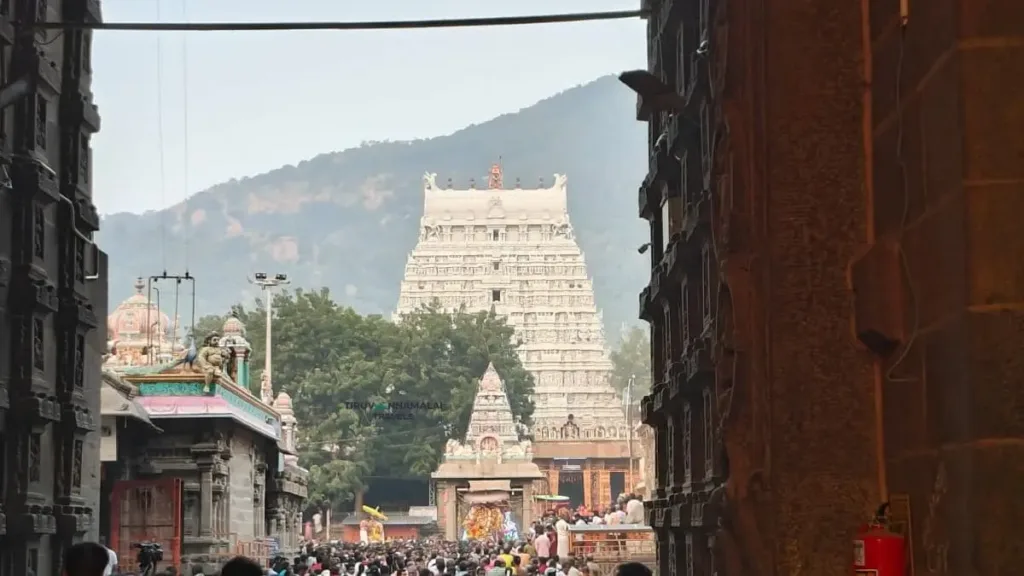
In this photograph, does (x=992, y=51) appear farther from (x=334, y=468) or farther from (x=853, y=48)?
(x=334, y=468)

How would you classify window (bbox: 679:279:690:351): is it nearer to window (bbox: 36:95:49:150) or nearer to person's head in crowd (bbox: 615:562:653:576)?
window (bbox: 36:95:49:150)

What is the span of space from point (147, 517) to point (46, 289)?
10.5 meters

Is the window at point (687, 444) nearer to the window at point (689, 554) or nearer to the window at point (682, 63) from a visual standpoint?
the window at point (689, 554)

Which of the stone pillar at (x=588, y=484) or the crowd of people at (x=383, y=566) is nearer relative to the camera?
the crowd of people at (x=383, y=566)

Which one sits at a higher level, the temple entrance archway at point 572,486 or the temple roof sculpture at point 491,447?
the temple roof sculpture at point 491,447

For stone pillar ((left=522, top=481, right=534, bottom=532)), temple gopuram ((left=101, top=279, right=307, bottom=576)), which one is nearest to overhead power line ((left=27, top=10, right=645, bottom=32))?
temple gopuram ((left=101, top=279, right=307, bottom=576))

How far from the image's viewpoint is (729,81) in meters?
5.73

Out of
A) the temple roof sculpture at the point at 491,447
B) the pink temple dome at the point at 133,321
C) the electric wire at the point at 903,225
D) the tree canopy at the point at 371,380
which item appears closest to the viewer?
the electric wire at the point at 903,225

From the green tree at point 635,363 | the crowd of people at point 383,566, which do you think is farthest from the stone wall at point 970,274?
the green tree at point 635,363

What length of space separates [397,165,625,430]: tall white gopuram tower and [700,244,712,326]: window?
68.5 m

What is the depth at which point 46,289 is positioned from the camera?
1256 cm

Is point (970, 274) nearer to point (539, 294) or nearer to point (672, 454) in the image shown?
point (672, 454)

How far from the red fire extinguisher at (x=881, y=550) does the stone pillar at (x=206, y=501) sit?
2133 cm

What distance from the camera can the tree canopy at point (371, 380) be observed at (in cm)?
7278
